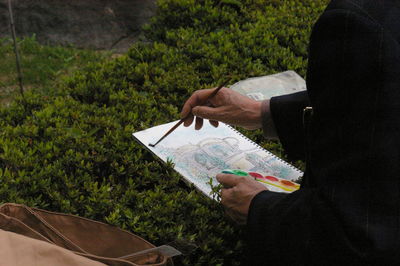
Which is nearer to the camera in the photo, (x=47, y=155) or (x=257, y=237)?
(x=257, y=237)

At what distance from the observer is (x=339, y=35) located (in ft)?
5.33

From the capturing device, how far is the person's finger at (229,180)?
7.36ft

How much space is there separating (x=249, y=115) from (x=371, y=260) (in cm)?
112

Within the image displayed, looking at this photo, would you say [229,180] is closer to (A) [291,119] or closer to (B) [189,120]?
(A) [291,119]

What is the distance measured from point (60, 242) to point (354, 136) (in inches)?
40.4

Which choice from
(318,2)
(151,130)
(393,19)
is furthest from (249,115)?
(318,2)

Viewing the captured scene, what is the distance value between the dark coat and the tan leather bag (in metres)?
0.58

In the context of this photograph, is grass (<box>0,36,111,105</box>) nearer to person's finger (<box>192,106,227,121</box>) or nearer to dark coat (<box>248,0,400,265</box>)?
person's finger (<box>192,106,227,121</box>)

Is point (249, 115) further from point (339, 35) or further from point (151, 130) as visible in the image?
point (339, 35)

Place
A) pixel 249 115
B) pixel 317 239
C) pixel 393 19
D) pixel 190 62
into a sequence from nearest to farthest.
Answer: pixel 393 19
pixel 317 239
pixel 249 115
pixel 190 62

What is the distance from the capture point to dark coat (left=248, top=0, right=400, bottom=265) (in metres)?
1.57

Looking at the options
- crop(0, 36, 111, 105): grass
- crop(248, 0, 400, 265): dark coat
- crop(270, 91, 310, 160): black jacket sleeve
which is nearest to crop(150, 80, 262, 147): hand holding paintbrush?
crop(270, 91, 310, 160): black jacket sleeve

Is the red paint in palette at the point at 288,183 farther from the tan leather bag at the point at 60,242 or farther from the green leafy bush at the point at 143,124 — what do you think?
the tan leather bag at the point at 60,242

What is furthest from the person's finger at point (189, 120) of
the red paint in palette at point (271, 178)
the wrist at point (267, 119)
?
the red paint in palette at point (271, 178)
